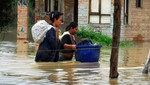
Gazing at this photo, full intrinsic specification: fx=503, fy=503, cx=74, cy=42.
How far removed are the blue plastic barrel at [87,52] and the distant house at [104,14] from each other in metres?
12.4

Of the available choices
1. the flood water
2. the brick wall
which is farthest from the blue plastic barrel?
the brick wall

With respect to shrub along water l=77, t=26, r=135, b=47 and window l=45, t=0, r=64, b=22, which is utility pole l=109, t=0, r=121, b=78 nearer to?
shrub along water l=77, t=26, r=135, b=47

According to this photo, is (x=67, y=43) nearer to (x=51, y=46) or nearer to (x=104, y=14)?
(x=51, y=46)

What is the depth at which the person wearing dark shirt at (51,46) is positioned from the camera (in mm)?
13258

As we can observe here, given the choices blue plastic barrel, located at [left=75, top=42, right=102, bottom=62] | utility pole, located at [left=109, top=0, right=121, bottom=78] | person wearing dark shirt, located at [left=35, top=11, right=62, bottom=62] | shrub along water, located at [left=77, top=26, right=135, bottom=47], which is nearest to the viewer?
utility pole, located at [left=109, top=0, right=121, bottom=78]

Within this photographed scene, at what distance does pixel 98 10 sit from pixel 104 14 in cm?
46

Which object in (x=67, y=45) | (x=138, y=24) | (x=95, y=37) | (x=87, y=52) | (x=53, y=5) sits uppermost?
(x=53, y=5)

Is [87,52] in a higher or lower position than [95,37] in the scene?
higher

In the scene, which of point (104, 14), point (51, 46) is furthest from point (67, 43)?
point (104, 14)

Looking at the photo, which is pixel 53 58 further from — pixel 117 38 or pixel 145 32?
pixel 145 32

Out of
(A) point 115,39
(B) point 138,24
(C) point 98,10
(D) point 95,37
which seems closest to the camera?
(A) point 115,39

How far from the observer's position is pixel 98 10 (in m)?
27.6

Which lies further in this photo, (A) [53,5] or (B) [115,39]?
(A) [53,5]

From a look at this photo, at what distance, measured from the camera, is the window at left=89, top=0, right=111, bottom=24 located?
2752 centimetres
